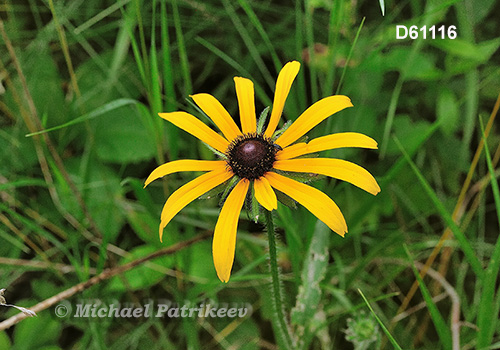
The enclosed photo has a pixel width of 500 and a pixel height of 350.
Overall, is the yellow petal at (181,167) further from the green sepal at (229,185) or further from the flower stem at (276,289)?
the flower stem at (276,289)

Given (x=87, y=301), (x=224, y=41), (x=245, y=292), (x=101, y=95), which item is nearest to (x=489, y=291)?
(x=245, y=292)

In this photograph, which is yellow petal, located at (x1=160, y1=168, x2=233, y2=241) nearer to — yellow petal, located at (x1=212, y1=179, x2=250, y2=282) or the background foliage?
yellow petal, located at (x1=212, y1=179, x2=250, y2=282)

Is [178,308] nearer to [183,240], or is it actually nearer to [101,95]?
[183,240]

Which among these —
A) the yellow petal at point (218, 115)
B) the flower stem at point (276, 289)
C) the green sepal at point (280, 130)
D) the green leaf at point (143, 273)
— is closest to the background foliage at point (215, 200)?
the green leaf at point (143, 273)

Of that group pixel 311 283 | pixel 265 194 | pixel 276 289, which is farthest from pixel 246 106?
pixel 311 283

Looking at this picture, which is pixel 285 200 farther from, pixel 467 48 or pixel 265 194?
pixel 467 48

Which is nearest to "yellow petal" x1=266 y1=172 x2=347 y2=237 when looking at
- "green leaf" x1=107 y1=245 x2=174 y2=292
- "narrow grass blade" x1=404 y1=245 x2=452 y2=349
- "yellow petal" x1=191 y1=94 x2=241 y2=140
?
"yellow petal" x1=191 y1=94 x2=241 y2=140
